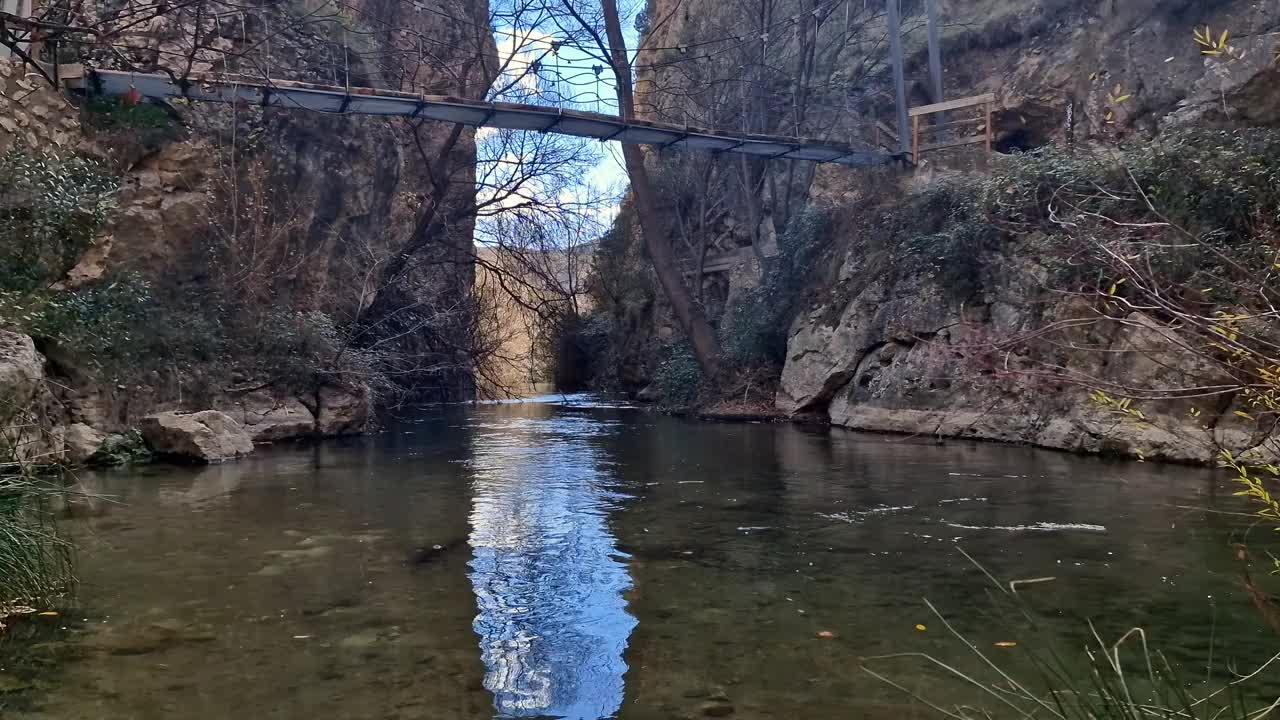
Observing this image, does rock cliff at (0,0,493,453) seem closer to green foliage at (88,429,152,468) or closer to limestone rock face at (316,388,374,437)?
limestone rock face at (316,388,374,437)

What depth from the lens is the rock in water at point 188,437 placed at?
411 inches

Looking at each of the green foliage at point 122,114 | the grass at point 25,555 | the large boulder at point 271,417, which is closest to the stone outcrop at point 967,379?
the grass at point 25,555

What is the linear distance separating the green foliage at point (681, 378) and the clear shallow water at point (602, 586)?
35.9 ft

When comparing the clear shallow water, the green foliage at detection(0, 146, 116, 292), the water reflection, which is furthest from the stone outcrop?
the green foliage at detection(0, 146, 116, 292)

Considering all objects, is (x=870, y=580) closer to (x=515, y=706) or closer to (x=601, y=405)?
(x=515, y=706)

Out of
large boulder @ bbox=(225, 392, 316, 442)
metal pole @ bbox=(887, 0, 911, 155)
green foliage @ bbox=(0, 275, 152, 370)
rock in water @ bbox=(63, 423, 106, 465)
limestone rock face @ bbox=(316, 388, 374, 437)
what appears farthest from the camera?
metal pole @ bbox=(887, 0, 911, 155)

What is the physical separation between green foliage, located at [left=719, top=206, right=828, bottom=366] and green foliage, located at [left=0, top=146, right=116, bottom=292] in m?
11.9

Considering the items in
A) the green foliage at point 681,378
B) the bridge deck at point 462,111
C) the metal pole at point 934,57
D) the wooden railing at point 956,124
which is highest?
the metal pole at point 934,57

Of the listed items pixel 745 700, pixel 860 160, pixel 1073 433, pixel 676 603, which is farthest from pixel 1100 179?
pixel 745 700

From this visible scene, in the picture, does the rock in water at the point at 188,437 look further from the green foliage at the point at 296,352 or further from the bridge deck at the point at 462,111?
the bridge deck at the point at 462,111

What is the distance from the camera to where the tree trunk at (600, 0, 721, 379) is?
1823cm

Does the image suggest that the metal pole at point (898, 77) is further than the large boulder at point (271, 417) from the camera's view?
Answer: Yes

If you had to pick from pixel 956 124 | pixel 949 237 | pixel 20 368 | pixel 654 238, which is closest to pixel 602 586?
pixel 20 368

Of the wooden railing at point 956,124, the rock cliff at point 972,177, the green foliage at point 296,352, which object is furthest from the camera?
the wooden railing at point 956,124
